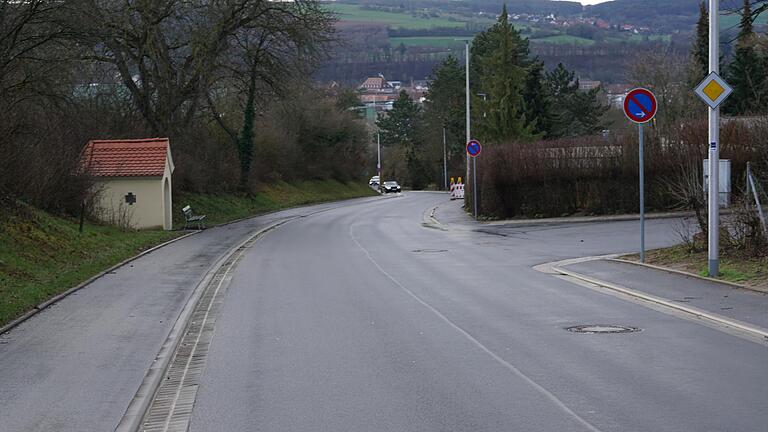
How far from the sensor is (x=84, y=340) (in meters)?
12.0

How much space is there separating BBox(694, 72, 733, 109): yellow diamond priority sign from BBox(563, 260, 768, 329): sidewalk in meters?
3.14

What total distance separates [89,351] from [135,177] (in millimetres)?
28460

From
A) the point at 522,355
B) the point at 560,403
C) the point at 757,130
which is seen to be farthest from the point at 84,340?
the point at 757,130

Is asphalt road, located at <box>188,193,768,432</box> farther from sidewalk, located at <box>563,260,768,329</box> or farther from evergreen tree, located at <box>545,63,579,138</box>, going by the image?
evergreen tree, located at <box>545,63,579,138</box>

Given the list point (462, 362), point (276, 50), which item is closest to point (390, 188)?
point (276, 50)

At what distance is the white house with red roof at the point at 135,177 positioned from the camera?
1511 inches

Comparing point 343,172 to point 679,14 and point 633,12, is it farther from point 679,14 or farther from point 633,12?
point 633,12

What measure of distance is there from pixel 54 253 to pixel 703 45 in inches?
1720

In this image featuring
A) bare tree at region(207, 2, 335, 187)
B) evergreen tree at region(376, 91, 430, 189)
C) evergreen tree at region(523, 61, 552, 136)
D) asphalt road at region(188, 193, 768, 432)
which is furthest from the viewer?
evergreen tree at region(376, 91, 430, 189)

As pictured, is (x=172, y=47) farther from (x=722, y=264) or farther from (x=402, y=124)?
(x=402, y=124)

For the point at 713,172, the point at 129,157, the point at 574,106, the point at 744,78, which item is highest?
the point at 574,106

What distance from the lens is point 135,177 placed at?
38656 millimetres

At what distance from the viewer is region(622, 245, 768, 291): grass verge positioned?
1600 cm

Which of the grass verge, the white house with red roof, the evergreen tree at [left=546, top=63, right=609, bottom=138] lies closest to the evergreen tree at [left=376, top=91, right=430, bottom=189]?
the evergreen tree at [left=546, top=63, right=609, bottom=138]
